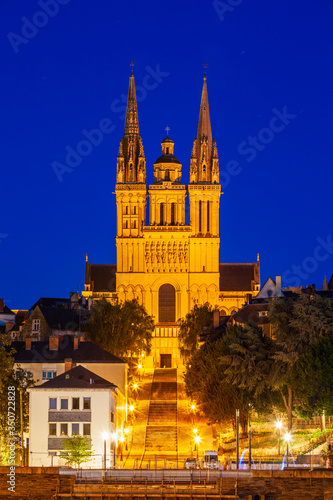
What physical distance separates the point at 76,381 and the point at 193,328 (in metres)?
46.4

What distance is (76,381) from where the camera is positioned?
249 feet

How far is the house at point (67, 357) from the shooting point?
8938 centimetres

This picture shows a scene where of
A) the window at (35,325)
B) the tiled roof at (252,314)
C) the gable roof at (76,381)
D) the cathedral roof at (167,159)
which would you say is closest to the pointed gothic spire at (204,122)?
the cathedral roof at (167,159)

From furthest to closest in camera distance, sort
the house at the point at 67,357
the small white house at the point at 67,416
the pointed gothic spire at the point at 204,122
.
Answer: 1. the pointed gothic spire at the point at 204,122
2. the house at the point at 67,357
3. the small white house at the point at 67,416

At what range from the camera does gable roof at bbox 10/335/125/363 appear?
295 feet

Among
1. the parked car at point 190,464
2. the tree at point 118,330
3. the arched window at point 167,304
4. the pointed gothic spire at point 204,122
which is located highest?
the pointed gothic spire at point 204,122

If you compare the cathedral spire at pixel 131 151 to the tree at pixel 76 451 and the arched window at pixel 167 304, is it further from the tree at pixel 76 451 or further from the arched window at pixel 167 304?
the tree at pixel 76 451

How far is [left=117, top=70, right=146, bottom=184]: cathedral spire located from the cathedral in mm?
131

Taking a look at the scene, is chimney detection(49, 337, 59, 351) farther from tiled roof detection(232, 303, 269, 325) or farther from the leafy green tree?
the leafy green tree

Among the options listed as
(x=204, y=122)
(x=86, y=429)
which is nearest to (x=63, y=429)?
(x=86, y=429)

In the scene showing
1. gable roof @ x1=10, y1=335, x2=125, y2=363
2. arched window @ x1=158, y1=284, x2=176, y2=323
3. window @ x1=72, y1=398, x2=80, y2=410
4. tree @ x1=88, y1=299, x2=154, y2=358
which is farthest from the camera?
arched window @ x1=158, y1=284, x2=176, y2=323

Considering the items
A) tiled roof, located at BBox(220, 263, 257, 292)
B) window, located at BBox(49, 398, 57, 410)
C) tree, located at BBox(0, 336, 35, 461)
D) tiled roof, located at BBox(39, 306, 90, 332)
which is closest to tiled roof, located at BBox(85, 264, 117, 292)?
tiled roof, located at BBox(220, 263, 257, 292)

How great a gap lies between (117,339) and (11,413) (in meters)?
36.9

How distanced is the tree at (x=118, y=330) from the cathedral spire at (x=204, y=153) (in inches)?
1547
